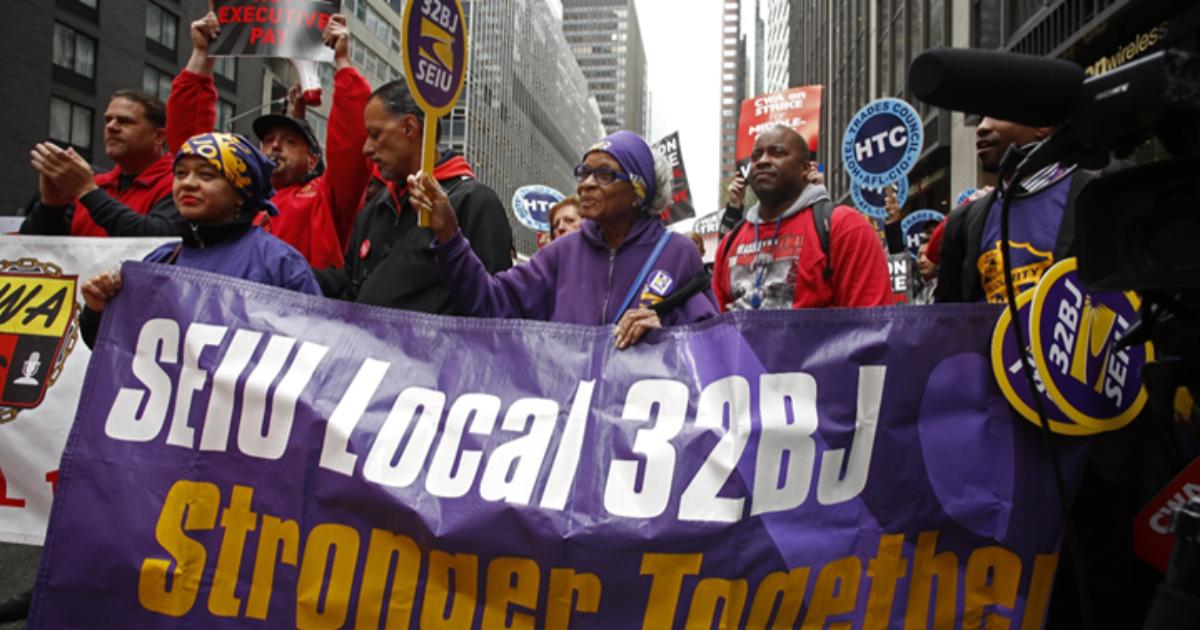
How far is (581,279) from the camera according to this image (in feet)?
11.3

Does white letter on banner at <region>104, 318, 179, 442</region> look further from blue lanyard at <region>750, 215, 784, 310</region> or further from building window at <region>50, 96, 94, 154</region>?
building window at <region>50, 96, 94, 154</region>

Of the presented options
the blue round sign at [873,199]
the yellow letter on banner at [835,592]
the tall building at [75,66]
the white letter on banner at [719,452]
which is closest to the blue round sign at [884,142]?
the blue round sign at [873,199]

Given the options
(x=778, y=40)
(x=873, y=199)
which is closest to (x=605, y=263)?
(x=873, y=199)

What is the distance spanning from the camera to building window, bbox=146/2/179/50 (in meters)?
34.6

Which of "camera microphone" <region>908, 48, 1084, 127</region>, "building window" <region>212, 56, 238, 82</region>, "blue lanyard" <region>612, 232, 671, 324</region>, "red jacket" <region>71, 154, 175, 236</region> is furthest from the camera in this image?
"building window" <region>212, 56, 238, 82</region>

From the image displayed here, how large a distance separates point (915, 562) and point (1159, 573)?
576 millimetres

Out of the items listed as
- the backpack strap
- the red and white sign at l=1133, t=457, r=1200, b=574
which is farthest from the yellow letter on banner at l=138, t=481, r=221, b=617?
the backpack strap

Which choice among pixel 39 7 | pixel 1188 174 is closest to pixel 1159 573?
pixel 1188 174

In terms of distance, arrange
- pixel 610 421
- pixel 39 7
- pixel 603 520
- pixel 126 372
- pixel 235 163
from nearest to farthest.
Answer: pixel 603 520 → pixel 610 421 → pixel 126 372 → pixel 235 163 → pixel 39 7

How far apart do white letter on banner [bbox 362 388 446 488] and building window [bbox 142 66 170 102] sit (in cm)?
3636

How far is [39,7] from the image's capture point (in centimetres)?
2794

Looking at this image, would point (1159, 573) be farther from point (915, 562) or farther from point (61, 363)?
point (61, 363)

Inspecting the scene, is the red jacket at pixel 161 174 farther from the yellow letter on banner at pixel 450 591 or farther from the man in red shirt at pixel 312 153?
the yellow letter on banner at pixel 450 591

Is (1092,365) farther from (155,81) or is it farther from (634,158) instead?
(155,81)
